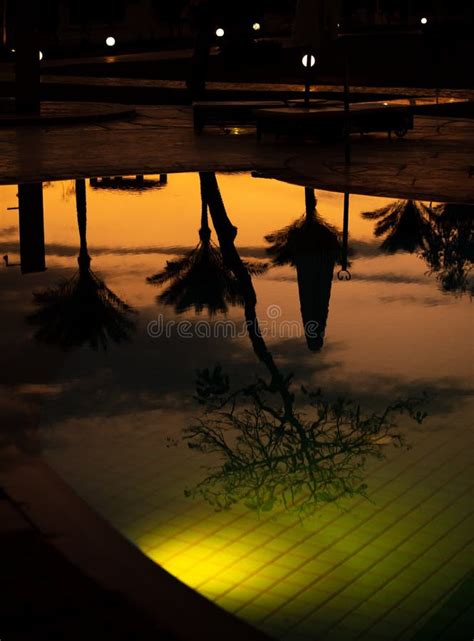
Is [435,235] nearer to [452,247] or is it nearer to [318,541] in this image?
[452,247]

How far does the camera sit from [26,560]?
5895 millimetres

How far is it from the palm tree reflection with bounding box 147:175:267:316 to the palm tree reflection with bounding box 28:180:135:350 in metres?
0.55

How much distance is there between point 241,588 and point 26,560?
1009 millimetres

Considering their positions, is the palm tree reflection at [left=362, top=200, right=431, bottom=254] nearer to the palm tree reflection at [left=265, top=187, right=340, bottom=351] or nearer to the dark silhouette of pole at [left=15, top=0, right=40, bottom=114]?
the palm tree reflection at [left=265, top=187, right=340, bottom=351]

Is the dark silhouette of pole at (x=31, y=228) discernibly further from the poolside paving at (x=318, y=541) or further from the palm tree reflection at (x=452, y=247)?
the poolside paving at (x=318, y=541)

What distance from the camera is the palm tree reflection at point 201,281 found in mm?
12246

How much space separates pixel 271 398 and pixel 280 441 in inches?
37.3

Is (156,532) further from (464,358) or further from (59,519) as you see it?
(464,358)

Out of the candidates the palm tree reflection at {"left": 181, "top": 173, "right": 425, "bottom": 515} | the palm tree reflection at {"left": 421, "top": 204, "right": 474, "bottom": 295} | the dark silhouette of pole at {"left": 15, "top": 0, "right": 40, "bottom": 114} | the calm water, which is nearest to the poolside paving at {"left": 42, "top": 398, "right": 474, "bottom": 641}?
the calm water

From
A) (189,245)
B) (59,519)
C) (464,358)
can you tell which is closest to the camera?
(59,519)

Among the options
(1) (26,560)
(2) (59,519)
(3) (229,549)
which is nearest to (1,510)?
(2) (59,519)

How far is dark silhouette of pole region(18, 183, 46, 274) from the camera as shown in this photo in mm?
14144

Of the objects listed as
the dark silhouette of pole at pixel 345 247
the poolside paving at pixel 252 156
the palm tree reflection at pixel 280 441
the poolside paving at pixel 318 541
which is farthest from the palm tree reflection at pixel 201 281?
the poolside paving at pixel 252 156

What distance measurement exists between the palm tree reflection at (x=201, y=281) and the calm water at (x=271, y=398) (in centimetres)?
4
